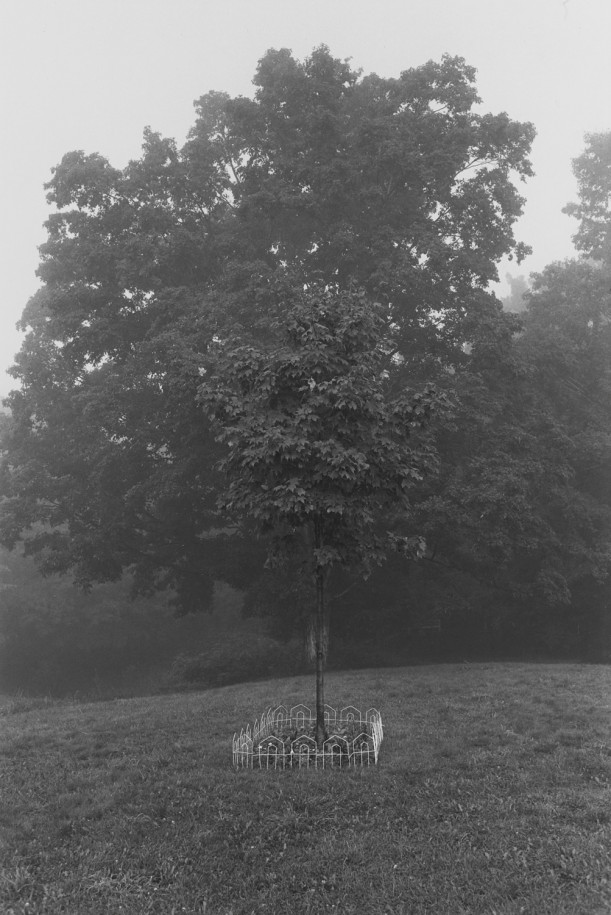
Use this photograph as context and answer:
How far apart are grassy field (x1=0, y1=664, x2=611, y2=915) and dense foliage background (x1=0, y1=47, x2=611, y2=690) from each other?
9.55m

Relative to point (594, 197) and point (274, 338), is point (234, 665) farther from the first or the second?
point (594, 197)

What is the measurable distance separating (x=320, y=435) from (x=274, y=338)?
35.8ft

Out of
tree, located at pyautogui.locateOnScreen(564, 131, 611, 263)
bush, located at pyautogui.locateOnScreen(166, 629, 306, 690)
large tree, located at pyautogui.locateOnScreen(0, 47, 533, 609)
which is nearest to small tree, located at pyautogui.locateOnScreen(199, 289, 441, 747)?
large tree, located at pyautogui.locateOnScreen(0, 47, 533, 609)

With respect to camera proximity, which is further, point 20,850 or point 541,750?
point 541,750

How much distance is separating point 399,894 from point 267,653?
1970 cm

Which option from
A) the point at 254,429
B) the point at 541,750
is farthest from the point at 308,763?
the point at 254,429

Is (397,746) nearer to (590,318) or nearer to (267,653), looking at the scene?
(267,653)

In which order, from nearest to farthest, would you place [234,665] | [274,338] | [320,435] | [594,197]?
[320,435]
[274,338]
[234,665]
[594,197]

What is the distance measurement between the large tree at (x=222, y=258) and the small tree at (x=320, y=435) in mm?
9920

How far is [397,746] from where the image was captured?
35.5 feet

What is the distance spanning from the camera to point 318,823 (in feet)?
25.5

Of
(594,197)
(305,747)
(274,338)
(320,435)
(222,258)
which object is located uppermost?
(594,197)

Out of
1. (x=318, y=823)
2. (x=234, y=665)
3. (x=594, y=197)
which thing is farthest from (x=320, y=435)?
(x=594, y=197)

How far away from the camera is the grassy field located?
6.22 meters
